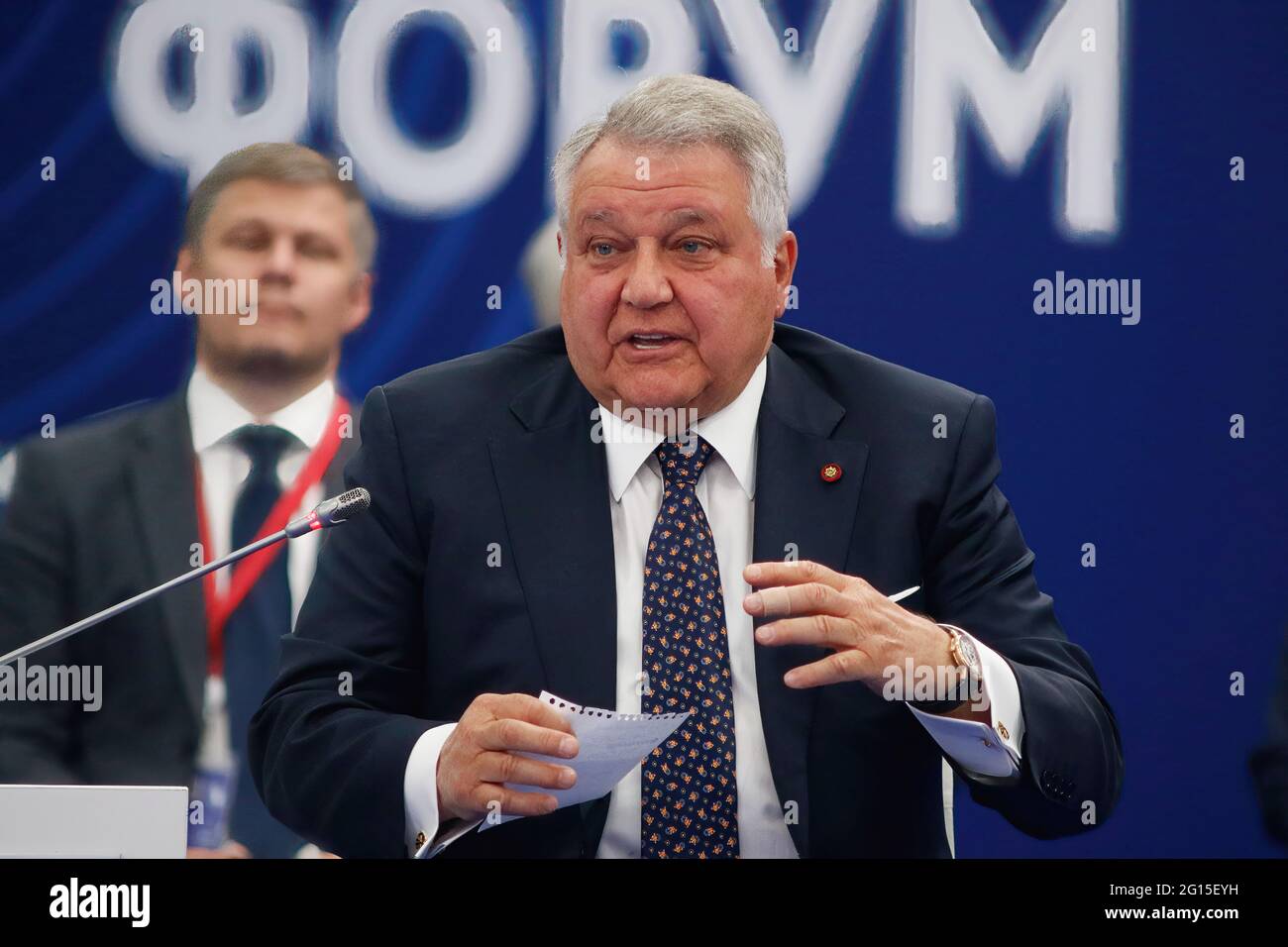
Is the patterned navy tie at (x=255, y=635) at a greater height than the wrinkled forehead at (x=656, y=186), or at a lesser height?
lesser

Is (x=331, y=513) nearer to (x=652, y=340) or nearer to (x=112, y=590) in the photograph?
(x=652, y=340)

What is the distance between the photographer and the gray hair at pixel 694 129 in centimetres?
255

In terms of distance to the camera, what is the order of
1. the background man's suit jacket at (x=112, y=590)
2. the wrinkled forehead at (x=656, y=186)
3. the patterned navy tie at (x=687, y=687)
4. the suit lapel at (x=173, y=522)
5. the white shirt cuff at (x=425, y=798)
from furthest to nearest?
the suit lapel at (x=173, y=522), the background man's suit jacket at (x=112, y=590), the wrinkled forehead at (x=656, y=186), the patterned navy tie at (x=687, y=687), the white shirt cuff at (x=425, y=798)

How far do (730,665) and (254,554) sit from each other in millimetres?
1649

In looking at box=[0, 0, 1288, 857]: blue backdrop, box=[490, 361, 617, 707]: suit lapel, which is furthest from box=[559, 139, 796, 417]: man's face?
box=[0, 0, 1288, 857]: blue backdrop

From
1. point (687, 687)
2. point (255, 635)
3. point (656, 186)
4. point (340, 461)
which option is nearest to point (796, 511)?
point (687, 687)

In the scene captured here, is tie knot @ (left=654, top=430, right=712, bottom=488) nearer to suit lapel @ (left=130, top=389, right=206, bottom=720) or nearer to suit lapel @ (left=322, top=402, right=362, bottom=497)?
suit lapel @ (left=322, top=402, right=362, bottom=497)

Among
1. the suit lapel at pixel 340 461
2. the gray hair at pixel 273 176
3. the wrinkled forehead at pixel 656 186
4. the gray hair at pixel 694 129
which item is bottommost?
the suit lapel at pixel 340 461

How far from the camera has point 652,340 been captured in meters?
2.60

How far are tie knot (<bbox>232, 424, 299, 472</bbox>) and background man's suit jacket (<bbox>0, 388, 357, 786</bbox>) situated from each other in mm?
135

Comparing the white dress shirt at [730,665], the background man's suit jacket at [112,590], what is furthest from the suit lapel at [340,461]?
the white dress shirt at [730,665]

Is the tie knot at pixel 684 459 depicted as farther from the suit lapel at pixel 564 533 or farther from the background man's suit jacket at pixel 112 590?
the background man's suit jacket at pixel 112 590

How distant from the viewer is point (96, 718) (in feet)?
Answer: 11.5

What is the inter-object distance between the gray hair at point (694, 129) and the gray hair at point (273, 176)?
123 centimetres
